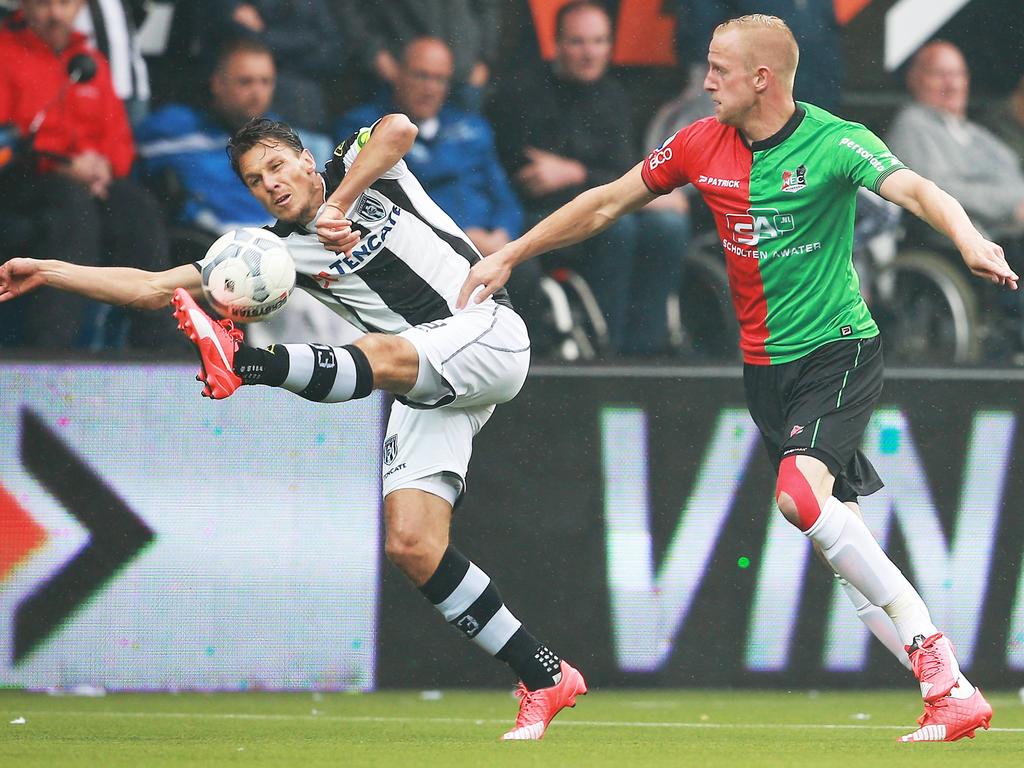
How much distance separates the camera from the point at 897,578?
5.58m

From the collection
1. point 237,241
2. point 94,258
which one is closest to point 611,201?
point 237,241

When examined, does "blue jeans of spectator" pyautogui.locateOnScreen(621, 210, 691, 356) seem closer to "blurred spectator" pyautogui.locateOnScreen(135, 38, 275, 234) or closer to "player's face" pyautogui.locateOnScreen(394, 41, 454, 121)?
"player's face" pyautogui.locateOnScreen(394, 41, 454, 121)

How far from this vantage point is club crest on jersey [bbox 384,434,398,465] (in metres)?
6.22

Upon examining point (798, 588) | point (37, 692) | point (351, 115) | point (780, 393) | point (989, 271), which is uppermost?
point (351, 115)

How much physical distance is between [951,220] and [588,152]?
420 centimetres

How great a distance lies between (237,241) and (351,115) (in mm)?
3484

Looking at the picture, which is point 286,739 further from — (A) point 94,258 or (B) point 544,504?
(A) point 94,258

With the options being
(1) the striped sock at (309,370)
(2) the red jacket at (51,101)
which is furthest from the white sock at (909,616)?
(2) the red jacket at (51,101)

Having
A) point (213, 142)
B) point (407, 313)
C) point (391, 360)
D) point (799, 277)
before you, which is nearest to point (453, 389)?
point (391, 360)

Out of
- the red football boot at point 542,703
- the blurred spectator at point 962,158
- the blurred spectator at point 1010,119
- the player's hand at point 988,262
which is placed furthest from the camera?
the blurred spectator at point 1010,119

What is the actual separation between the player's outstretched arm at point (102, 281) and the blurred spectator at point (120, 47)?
274 cm

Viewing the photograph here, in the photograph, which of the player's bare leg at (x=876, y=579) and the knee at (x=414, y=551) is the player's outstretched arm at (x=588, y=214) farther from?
the player's bare leg at (x=876, y=579)

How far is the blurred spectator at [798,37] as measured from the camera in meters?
9.24

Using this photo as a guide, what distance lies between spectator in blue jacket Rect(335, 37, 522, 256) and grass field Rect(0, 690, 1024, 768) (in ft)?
7.90
